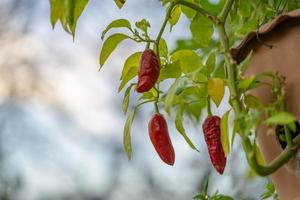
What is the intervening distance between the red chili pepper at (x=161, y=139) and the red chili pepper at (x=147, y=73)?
2.8 inches

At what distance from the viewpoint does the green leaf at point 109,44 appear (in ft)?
3.00

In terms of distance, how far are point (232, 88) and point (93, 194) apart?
184 centimetres

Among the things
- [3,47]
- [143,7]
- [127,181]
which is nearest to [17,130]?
[3,47]

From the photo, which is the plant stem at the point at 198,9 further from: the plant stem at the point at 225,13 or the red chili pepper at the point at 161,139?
the red chili pepper at the point at 161,139

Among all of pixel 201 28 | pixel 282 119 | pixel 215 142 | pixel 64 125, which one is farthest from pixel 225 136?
pixel 64 125

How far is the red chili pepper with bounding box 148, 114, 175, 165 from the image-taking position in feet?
2.85

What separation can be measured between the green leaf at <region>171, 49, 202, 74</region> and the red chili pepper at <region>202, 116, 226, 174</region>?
0.35ft

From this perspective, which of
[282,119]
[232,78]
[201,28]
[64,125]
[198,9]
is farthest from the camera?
[64,125]

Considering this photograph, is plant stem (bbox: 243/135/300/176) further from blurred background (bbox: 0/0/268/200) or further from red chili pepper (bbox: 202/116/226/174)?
blurred background (bbox: 0/0/268/200)

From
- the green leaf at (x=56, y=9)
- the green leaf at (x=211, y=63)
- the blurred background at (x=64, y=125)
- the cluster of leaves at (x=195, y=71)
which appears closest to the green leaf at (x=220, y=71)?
the cluster of leaves at (x=195, y=71)

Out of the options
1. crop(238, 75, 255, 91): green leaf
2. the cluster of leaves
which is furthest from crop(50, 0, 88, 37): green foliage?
crop(238, 75, 255, 91): green leaf

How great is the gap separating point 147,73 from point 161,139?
103 millimetres

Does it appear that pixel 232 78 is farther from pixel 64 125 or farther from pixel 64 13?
pixel 64 125

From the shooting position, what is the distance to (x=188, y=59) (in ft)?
3.08
